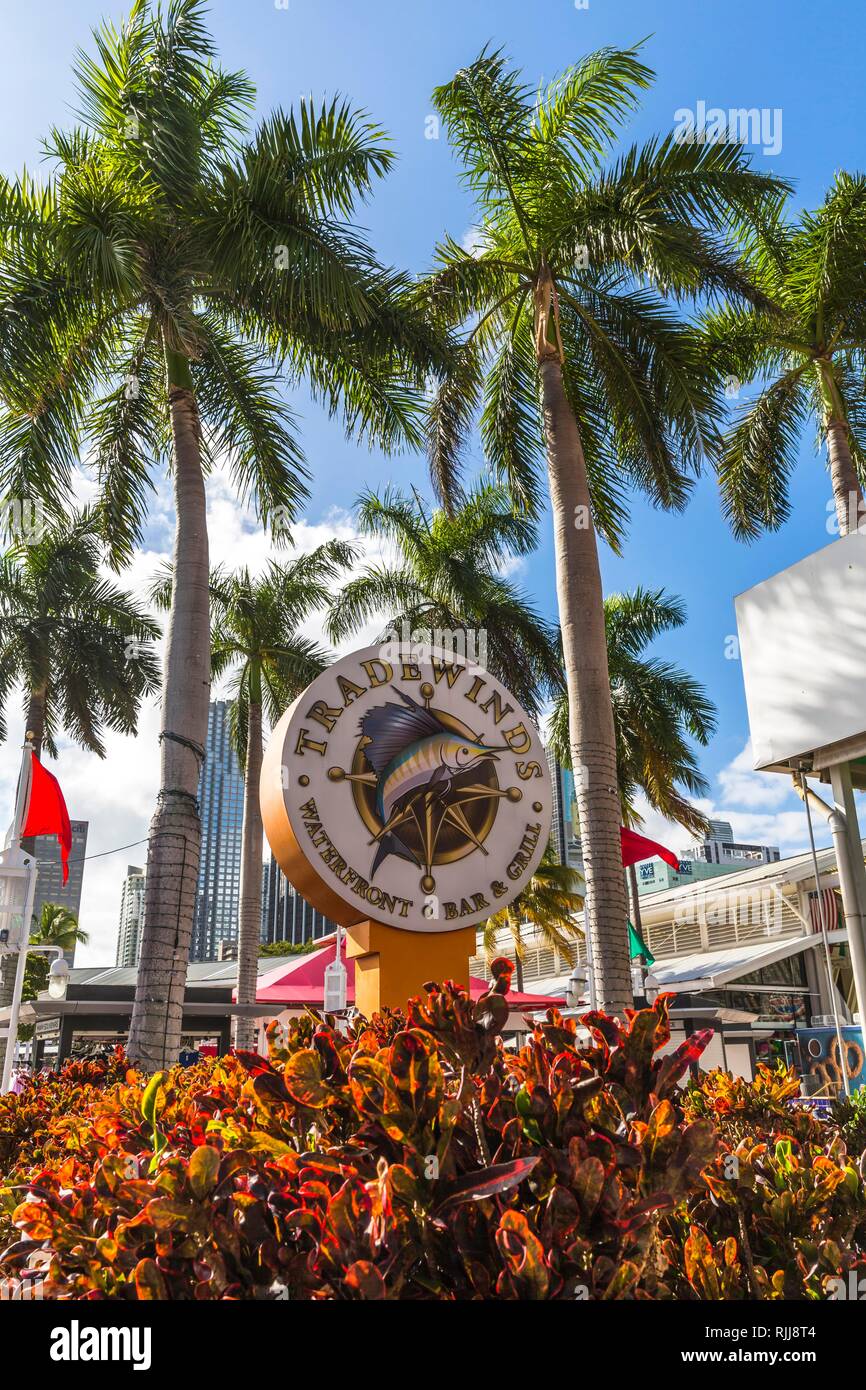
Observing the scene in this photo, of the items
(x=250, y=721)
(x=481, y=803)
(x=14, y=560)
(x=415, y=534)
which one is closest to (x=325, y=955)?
(x=250, y=721)

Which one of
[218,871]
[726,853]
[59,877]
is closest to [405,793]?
[726,853]

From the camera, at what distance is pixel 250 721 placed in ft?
71.2

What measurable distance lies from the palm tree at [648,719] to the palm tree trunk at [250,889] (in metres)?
7.59

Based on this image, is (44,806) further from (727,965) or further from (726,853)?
(726,853)

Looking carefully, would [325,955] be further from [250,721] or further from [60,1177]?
[60,1177]

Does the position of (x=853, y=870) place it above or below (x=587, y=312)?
below

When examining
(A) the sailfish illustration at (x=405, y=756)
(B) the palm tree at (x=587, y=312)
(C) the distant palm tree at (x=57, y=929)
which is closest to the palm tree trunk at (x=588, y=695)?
(B) the palm tree at (x=587, y=312)

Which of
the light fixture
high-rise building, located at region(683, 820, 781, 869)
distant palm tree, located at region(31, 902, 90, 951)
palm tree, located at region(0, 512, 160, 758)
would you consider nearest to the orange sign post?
the light fixture

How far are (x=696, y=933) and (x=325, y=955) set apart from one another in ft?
42.9

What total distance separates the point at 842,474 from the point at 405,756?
10.3 meters

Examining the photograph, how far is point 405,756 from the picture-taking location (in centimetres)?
622

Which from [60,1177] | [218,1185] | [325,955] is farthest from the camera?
[325,955]

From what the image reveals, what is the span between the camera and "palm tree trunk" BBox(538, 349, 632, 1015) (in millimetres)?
8508

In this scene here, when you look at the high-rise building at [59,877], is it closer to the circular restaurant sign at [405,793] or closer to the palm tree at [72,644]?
the palm tree at [72,644]
